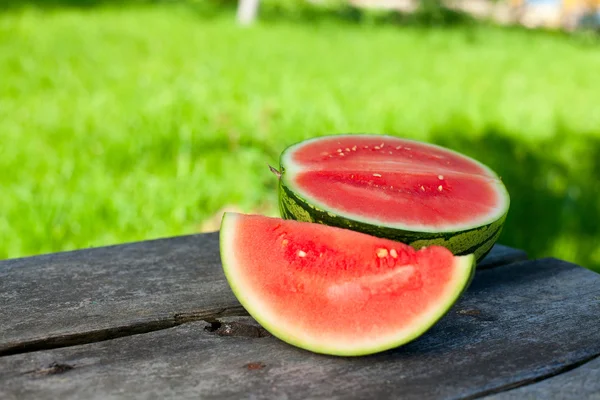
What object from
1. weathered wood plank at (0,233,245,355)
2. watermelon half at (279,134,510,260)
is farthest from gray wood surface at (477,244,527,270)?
weathered wood plank at (0,233,245,355)

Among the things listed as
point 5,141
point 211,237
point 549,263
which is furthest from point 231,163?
point 549,263

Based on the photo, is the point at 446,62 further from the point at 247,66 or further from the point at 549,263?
the point at 549,263

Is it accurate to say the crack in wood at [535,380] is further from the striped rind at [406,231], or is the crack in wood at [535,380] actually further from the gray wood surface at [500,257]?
the gray wood surface at [500,257]

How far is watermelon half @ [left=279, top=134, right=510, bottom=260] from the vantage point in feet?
4.31

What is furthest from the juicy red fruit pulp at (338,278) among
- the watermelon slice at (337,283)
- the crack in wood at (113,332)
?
the crack in wood at (113,332)

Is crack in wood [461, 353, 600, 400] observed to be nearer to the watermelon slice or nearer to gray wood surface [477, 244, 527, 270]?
the watermelon slice

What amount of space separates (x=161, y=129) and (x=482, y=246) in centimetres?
325

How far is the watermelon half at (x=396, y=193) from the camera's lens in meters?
1.31

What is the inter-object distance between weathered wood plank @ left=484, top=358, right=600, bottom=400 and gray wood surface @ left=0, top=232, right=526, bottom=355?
0.57 meters

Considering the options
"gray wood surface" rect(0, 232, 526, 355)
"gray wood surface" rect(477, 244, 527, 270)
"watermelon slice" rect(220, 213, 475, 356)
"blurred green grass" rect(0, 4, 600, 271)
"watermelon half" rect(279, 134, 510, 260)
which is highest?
"watermelon half" rect(279, 134, 510, 260)

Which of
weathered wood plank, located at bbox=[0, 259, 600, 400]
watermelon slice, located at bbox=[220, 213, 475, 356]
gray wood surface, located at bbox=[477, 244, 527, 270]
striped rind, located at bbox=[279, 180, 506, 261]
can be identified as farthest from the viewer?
→ gray wood surface, located at bbox=[477, 244, 527, 270]

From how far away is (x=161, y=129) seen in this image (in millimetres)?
4352

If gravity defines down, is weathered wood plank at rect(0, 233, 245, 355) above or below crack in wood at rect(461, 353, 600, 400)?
below

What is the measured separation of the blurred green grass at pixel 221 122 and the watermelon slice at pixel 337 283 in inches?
74.9
